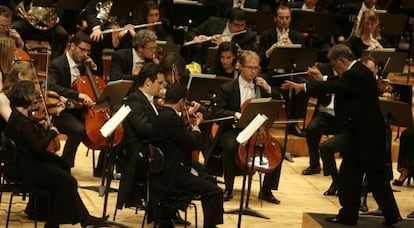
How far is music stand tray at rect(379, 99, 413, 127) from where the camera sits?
27.0 feet

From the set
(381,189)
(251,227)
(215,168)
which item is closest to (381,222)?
(381,189)

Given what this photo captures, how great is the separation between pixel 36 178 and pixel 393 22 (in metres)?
5.61

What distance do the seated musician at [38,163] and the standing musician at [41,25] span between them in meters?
3.35

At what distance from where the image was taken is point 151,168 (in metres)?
Result: 7.11

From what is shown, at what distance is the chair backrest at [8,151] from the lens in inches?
270

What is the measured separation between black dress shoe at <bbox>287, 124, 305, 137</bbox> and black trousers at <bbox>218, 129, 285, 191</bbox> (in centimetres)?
181

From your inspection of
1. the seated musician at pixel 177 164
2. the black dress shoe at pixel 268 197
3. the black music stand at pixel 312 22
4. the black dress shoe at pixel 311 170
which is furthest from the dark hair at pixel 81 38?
the black music stand at pixel 312 22

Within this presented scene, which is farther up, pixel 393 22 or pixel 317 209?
pixel 393 22

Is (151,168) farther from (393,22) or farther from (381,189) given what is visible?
(393,22)

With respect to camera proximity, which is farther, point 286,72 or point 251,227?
point 286,72

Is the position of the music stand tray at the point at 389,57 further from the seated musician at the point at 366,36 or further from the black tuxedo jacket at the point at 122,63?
the black tuxedo jacket at the point at 122,63

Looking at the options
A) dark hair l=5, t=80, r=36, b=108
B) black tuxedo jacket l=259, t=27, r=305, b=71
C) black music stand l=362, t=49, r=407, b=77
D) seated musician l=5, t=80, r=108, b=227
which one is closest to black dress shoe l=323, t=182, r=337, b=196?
black music stand l=362, t=49, r=407, b=77

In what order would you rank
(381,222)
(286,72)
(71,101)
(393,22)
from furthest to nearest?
(393,22) < (286,72) < (71,101) < (381,222)

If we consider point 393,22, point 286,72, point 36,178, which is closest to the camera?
point 36,178
